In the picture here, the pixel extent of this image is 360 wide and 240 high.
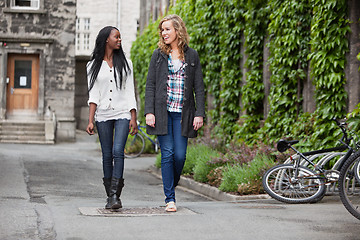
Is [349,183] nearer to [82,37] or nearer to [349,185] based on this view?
[349,185]

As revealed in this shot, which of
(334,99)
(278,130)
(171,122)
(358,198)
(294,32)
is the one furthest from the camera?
(278,130)

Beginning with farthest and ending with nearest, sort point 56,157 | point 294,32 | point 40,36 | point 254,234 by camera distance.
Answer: point 40,36 < point 56,157 < point 294,32 < point 254,234

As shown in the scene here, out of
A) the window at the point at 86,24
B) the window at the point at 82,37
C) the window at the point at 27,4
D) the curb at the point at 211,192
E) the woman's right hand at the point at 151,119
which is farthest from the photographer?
the window at the point at 86,24

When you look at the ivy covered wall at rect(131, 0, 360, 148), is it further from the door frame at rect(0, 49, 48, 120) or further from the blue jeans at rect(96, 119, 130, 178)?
the door frame at rect(0, 49, 48, 120)

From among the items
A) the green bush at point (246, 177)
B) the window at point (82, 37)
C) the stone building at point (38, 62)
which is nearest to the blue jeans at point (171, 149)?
the green bush at point (246, 177)

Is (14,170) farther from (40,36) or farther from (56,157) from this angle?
(40,36)

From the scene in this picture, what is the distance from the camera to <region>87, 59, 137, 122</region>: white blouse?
20.4 ft

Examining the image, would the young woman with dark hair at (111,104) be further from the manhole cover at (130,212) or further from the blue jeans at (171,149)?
the blue jeans at (171,149)

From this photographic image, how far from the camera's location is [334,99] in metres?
8.74

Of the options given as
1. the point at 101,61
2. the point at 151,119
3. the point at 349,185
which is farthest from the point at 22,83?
the point at 349,185

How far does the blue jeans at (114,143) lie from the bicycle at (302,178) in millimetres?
2060

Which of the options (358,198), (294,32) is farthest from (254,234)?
(294,32)

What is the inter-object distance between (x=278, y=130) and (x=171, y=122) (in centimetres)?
470

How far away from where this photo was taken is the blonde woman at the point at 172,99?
6.09 m
